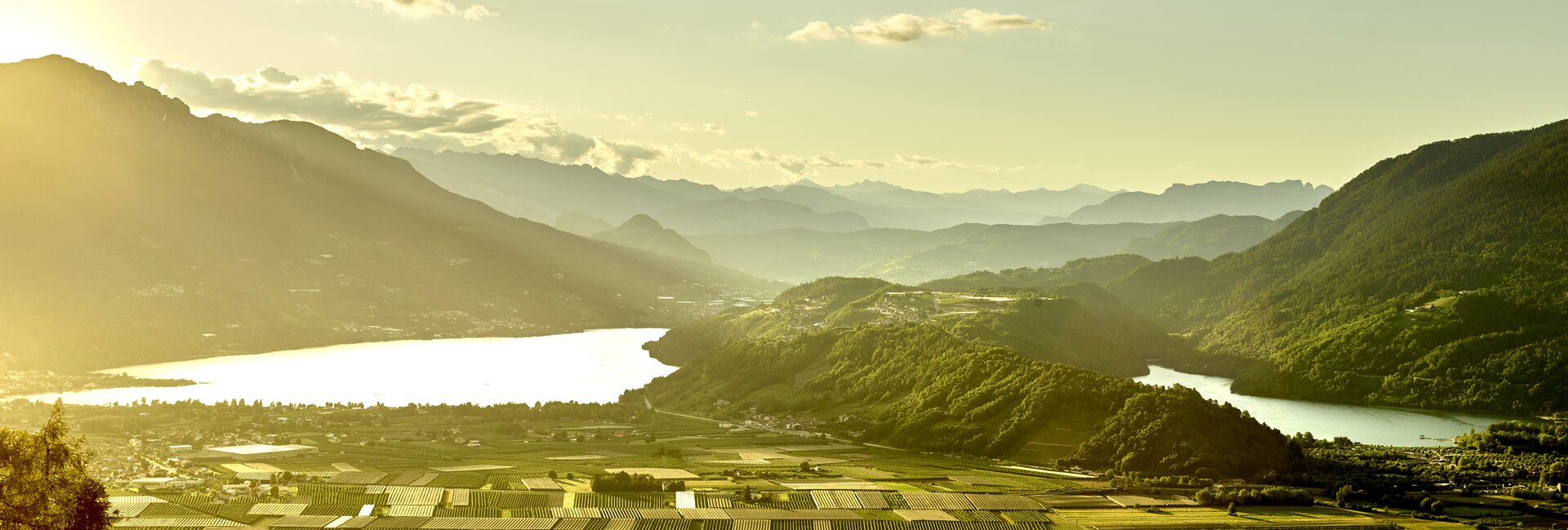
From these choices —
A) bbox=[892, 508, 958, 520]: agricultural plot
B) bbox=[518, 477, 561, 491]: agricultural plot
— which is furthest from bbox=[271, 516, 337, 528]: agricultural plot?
bbox=[892, 508, 958, 520]: agricultural plot

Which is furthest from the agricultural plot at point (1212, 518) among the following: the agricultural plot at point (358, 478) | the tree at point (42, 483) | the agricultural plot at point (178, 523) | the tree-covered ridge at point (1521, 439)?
the tree at point (42, 483)

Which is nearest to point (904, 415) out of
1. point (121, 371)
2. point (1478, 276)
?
point (1478, 276)

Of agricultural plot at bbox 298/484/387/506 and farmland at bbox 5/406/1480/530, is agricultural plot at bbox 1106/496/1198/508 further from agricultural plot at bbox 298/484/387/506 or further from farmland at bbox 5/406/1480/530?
agricultural plot at bbox 298/484/387/506

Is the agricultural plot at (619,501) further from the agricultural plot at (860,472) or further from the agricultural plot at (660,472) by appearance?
the agricultural plot at (860,472)

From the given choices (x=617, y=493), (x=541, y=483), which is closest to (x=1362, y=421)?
(x=617, y=493)

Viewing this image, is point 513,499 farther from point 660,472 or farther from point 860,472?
point 860,472

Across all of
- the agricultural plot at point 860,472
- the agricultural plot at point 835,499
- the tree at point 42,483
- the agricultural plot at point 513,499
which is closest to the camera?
the tree at point 42,483

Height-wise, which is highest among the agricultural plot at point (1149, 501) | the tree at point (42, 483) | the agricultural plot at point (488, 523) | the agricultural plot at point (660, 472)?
the tree at point (42, 483)
